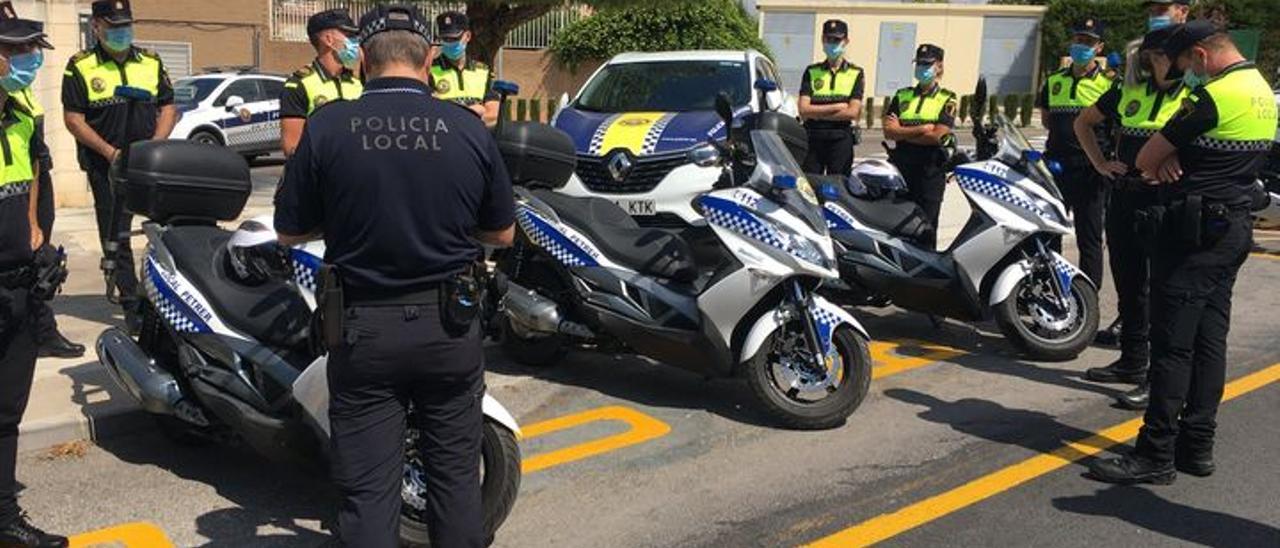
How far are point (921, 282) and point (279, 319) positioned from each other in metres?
3.93

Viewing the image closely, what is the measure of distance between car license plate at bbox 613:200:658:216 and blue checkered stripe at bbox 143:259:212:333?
4.30 m

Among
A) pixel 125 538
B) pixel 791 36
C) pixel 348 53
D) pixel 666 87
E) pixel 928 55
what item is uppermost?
pixel 791 36

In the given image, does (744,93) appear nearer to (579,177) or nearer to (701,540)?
(579,177)

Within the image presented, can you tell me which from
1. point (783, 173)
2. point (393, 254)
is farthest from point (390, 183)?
point (783, 173)

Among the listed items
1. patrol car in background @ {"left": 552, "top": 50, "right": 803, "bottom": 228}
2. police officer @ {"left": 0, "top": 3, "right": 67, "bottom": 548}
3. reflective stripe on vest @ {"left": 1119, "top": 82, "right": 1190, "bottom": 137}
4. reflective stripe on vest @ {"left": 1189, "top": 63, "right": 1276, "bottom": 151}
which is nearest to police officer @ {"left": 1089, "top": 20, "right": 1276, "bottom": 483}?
reflective stripe on vest @ {"left": 1189, "top": 63, "right": 1276, "bottom": 151}

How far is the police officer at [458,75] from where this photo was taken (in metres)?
7.28

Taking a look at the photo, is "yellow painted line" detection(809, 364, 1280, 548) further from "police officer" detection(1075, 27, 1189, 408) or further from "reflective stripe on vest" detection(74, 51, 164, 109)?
"reflective stripe on vest" detection(74, 51, 164, 109)

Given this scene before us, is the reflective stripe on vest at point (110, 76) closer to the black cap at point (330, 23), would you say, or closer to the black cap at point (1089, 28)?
the black cap at point (330, 23)

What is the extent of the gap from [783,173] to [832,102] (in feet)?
11.4

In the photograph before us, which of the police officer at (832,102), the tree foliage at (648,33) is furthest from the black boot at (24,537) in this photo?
the tree foliage at (648,33)

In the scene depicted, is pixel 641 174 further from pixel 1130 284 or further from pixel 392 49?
pixel 392 49

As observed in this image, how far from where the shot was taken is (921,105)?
25.4 ft

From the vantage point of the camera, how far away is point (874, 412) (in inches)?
223

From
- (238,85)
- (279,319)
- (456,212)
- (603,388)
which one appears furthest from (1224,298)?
(238,85)
